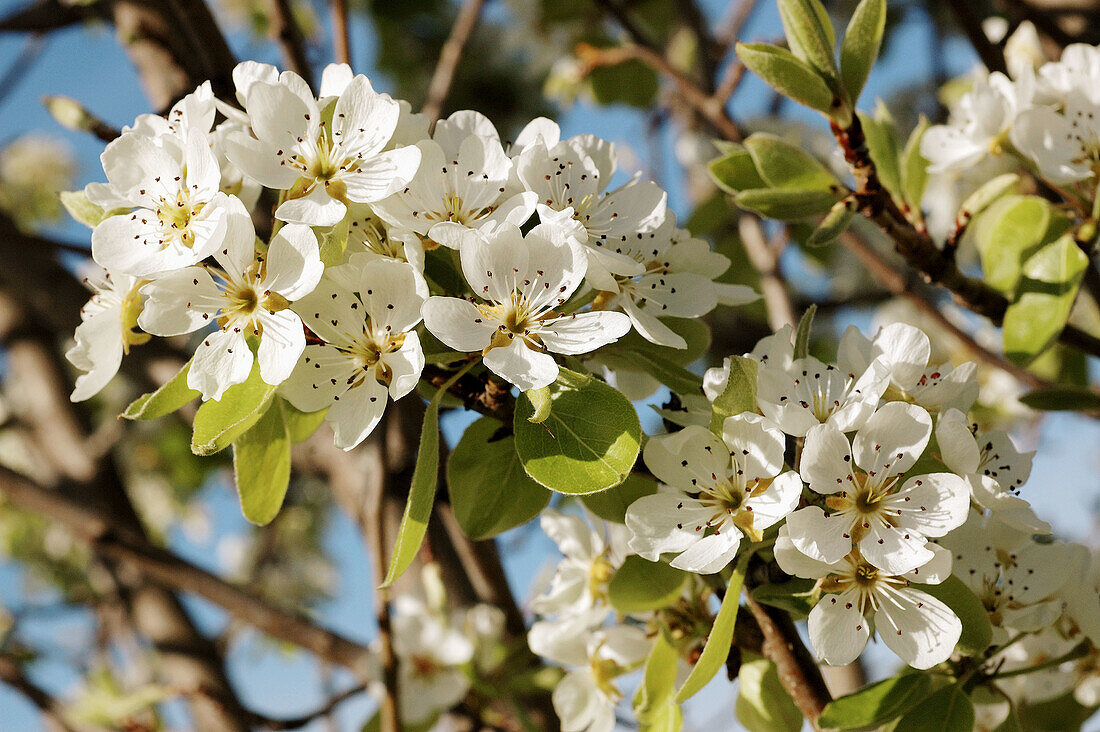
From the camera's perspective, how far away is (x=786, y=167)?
1117 mm

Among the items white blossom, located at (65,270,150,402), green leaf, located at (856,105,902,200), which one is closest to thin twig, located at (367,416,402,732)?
white blossom, located at (65,270,150,402)

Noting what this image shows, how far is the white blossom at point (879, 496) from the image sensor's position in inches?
28.3

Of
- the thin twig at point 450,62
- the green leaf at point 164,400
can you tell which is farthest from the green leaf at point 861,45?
the thin twig at point 450,62

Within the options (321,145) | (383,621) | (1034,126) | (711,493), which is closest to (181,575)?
(383,621)

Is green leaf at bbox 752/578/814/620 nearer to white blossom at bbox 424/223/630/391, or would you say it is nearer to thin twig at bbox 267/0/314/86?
white blossom at bbox 424/223/630/391

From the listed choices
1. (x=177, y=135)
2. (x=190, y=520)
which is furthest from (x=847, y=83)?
(x=190, y=520)

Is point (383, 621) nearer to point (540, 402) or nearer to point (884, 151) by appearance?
point (540, 402)

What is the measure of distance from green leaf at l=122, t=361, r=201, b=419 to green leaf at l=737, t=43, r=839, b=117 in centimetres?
66

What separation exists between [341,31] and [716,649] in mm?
1385

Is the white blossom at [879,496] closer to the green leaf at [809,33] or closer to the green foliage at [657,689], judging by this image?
the green foliage at [657,689]

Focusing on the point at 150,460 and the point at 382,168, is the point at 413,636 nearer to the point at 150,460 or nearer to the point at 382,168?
the point at 382,168

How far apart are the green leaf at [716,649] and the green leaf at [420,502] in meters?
0.26

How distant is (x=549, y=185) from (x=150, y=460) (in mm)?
4012

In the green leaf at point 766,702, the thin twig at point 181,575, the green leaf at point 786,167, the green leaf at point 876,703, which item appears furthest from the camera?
the thin twig at point 181,575
